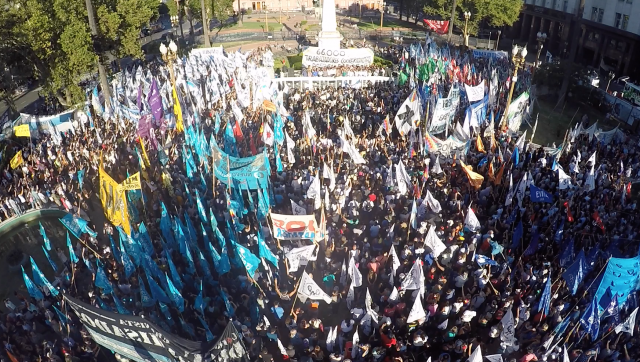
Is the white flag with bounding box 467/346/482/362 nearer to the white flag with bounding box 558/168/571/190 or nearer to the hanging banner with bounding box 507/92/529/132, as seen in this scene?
the white flag with bounding box 558/168/571/190

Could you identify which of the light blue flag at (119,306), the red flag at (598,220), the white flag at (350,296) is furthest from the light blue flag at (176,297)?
the red flag at (598,220)

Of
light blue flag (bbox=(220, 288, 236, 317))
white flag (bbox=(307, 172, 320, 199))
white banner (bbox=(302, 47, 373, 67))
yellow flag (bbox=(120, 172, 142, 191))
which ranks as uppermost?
white banner (bbox=(302, 47, 373, 67))

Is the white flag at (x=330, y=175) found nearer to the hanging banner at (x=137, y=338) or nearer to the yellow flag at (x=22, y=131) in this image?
the hanging banner at (x=137, y=338)

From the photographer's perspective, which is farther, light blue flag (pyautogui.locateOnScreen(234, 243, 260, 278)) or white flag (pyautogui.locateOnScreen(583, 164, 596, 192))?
white flag (pyautogui.locateOnScreen(583, 164, 596, 192))

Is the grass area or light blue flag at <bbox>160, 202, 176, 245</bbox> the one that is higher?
light blue flag at <bbox>160, 202, 176, 245</bbox>

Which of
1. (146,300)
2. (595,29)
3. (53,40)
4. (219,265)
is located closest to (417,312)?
(219,265)

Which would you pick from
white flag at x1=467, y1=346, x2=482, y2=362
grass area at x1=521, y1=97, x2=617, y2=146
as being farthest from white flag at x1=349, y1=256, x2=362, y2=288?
grass area at x1=521, y1=97, x2=617, y2=146

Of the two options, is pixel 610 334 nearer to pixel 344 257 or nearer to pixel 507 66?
pixel 344 257
